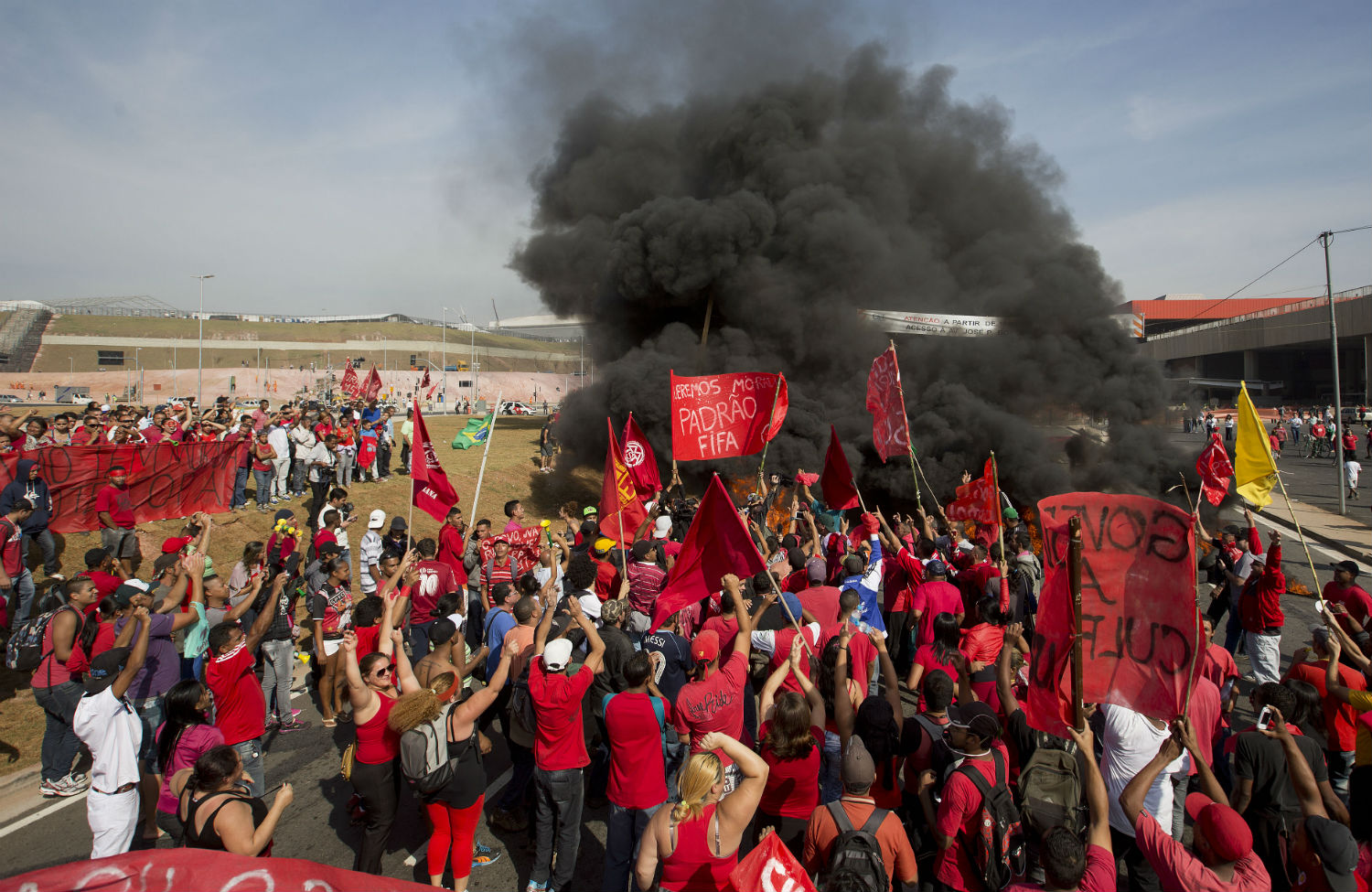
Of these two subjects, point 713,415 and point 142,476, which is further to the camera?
point 142,476

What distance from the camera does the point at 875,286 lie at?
87.5 feet

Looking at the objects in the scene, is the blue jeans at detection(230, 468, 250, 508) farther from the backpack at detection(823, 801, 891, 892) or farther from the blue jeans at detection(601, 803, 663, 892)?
the backpack at detection(823, 801, 891, 892)

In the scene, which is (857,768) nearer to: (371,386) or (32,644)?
(32,644)

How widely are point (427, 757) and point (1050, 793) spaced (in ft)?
10.6

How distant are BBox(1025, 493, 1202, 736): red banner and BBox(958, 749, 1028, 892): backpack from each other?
376 millimetres

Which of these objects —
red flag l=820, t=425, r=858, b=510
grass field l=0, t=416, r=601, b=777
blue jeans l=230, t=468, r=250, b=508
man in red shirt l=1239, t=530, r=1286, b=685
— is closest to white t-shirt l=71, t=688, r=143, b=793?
grass field l=0, t=416, r=601, b=777

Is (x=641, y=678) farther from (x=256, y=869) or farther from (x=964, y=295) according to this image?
(x=964, y=295)

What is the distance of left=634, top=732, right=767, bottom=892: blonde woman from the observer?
3.25m

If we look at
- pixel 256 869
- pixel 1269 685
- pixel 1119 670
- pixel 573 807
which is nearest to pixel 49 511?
pixel 573 807

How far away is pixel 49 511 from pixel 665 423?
1392cm

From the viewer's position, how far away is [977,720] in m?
3.65

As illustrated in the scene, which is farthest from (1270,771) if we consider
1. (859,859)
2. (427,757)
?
(427,757)

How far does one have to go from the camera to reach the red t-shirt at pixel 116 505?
34.2ft

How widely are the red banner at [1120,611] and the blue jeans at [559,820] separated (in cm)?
259
